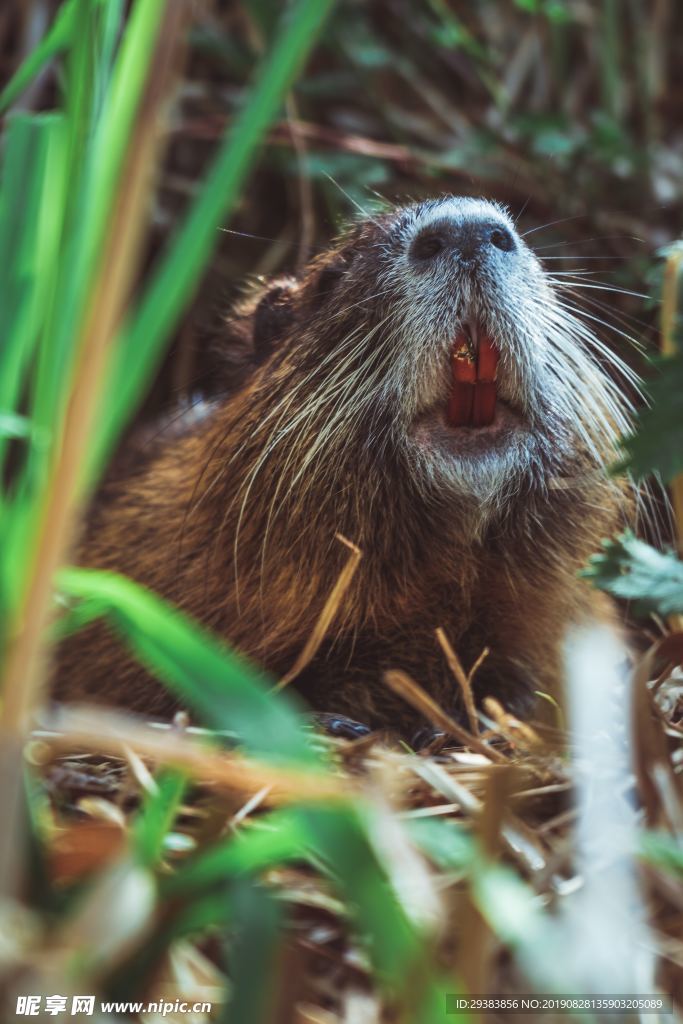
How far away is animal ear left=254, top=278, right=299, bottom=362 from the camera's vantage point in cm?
305

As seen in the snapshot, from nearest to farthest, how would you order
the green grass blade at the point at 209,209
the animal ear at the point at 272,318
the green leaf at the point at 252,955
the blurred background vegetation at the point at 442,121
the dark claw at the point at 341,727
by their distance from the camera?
1. the green leaf at the point at 252,955
2. the green grass blade at the point at 209,209
3. the dark claw at the point at 341,727
4. the animal ear at the point at 272,318
5. the blurred background vegetation at the point at 442,121

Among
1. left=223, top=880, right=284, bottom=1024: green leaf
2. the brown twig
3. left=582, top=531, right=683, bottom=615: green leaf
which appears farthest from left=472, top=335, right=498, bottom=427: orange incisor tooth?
left=223, top=880, right=284, bottom=1024: green leaf

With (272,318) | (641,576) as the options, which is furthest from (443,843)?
(272,318)

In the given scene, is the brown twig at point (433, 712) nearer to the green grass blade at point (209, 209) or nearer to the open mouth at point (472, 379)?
the green grass blade at point (209, 209)

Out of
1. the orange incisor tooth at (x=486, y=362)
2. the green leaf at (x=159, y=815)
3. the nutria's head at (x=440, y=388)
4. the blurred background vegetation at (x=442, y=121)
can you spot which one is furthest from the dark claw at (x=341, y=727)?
the blurred background vegetation at (x=442, y=121)

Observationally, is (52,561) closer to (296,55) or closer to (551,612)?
(296,55)

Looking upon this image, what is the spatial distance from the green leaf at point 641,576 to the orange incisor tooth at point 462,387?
577mm

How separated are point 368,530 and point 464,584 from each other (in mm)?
243

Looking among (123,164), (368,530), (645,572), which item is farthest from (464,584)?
(123,164)

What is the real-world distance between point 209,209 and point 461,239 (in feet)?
3.41

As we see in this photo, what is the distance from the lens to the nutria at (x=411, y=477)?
239 cm

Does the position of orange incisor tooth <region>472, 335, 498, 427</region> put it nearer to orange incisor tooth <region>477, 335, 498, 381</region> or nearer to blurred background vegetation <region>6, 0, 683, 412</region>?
orange incisor tooth <region>477, 335, 498, 381</region>

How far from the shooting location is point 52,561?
121cm

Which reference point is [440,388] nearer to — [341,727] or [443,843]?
[341,727]
